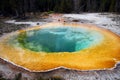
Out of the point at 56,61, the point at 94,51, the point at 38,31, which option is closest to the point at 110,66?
the point at 94,51

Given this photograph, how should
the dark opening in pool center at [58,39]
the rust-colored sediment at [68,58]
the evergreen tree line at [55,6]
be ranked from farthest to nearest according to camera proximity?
1. the evergreen tree line at [55,6]
2. the dark opening in pool center at [58,39]
3. the rust-colored sediment at [68,58]

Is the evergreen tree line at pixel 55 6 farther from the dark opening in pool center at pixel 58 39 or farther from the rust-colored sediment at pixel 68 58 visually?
the rust-colored sediment at pixel 68 58

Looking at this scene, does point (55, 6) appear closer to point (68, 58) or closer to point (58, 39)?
point (58, 39)

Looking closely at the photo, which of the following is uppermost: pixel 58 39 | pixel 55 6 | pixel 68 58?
pixel 55 6

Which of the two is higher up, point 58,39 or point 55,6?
point 55,6

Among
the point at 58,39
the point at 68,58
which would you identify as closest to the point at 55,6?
the point at 58,39

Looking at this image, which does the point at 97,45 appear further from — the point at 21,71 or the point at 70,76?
the point at 21,71

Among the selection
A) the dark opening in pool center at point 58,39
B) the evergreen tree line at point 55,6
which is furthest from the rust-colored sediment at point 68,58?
the evergreen tree line at point 55,6
